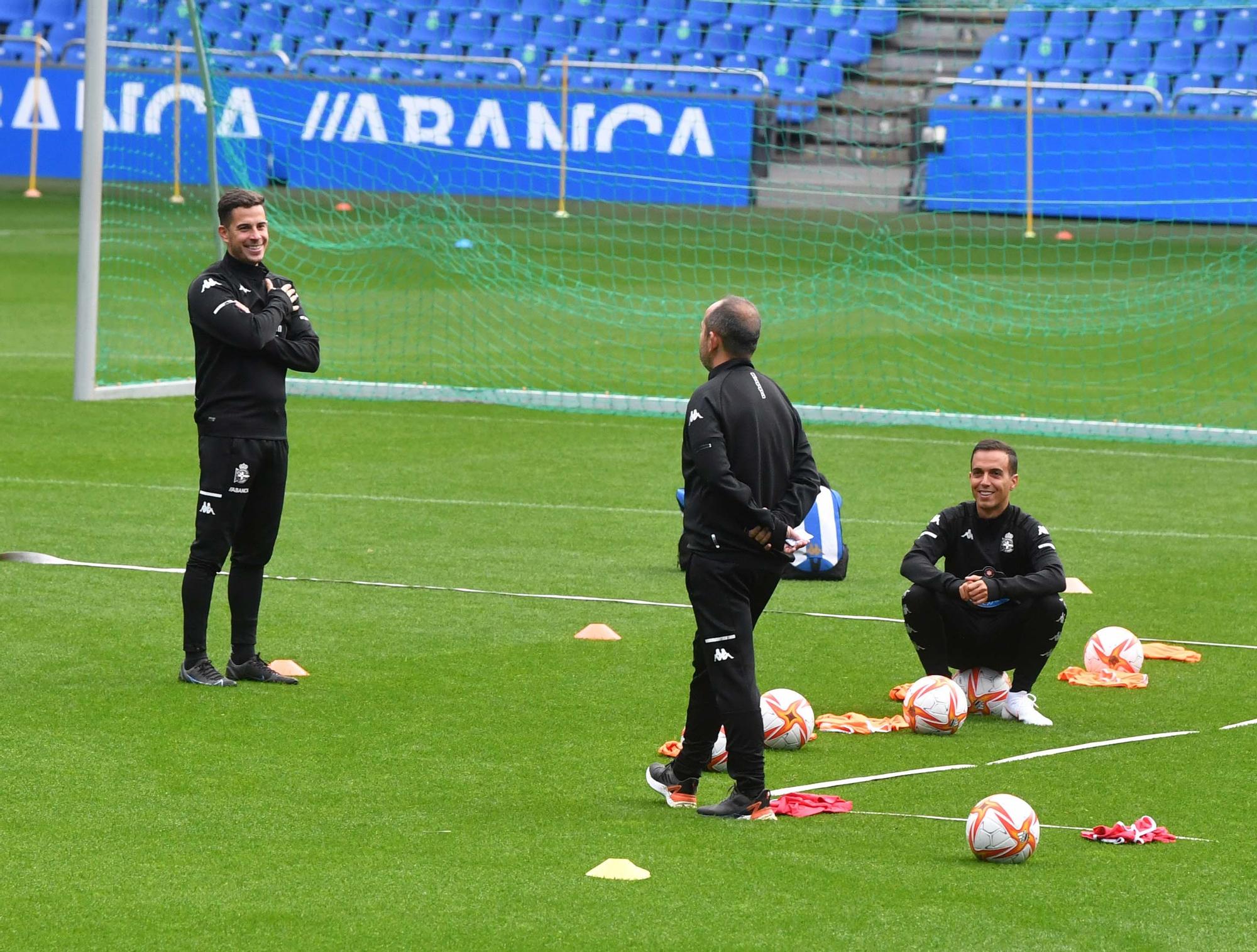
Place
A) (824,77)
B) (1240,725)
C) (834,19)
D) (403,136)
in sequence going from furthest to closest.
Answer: (834,19), (824,77), (403,136), (1240,725)

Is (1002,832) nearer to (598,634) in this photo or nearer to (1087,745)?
(1087,745)

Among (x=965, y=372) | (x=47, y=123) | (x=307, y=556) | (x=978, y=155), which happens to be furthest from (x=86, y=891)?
(x=47, y=123)

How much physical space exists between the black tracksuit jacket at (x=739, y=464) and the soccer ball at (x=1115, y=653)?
Answer: 8.82 feet

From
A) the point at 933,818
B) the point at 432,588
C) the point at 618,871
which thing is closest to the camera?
the point at 618,871

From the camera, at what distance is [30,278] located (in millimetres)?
23625

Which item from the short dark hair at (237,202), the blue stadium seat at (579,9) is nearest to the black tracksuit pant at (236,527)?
the short dark hair at (237,202)

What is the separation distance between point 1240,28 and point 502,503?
18026 mm

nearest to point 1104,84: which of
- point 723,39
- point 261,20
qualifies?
point 723,39

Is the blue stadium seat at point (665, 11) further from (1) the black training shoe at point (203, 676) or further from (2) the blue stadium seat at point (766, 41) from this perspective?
(1) the black training shoe at point (203, 676)

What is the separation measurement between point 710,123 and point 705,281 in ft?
12.7

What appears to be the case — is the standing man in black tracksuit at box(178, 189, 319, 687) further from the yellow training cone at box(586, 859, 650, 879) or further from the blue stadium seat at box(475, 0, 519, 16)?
the blue stadium seat at box(475, 0, 519, 16)

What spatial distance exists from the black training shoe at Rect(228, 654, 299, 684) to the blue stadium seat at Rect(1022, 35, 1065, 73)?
68.2 feet

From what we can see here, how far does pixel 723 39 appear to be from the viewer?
28.7 m

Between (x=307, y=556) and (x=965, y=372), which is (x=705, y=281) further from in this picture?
(x=307, y=556)
